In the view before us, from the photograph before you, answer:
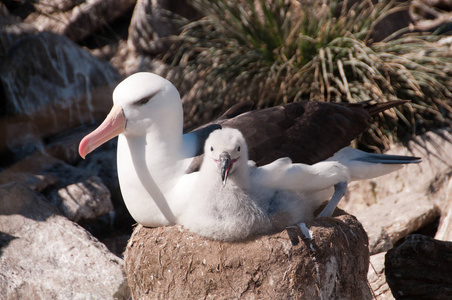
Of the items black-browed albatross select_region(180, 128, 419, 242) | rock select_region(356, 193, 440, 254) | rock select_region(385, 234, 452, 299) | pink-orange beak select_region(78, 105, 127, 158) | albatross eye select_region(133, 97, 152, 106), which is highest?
albatross eye select_region(133, 97, 152, 106)

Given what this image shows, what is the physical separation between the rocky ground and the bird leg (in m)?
0.08

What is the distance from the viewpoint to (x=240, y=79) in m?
7.14

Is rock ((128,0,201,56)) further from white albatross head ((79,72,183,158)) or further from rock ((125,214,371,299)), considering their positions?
rock ((125,214,371,299))

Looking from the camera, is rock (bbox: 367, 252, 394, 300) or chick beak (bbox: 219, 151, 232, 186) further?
rock (bbox: 367, 252, 394, 300)

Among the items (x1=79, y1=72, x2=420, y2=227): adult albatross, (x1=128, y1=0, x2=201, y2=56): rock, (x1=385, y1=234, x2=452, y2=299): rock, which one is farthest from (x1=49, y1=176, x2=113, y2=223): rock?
(x1=128, y1=0, x2=201, y2=56): rock

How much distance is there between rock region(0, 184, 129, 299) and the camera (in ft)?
14.6

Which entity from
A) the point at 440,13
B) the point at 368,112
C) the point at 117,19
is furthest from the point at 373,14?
the point at 117,19

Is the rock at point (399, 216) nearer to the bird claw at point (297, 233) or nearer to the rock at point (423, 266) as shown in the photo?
the rock at point (423, 266)

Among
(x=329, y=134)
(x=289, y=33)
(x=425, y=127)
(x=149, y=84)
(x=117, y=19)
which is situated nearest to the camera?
(x=149, y=84)

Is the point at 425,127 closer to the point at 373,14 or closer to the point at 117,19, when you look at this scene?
the point at 373,14

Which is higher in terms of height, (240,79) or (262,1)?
(262,1)

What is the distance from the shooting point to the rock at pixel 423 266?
4.66 m

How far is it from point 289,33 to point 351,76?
0.88m

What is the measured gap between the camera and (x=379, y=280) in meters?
5.07
